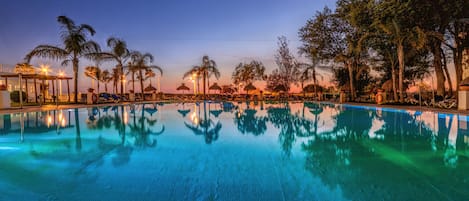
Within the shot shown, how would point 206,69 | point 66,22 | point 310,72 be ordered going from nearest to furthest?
point 66,22 < point 310,72 < point 206,69

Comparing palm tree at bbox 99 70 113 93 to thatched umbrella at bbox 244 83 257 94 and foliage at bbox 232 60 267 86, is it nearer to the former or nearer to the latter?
foliage at bbox 232 60 267 86

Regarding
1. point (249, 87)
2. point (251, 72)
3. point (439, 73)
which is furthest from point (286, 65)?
point (439, 73)

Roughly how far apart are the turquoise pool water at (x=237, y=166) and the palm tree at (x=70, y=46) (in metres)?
11.5

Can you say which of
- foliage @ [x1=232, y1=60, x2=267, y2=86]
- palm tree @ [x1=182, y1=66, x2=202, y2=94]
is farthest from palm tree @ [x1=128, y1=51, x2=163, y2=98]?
foliage @ [x1=232, y1=60, x2=267, y2=86]

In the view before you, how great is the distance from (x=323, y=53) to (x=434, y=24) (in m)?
7.95

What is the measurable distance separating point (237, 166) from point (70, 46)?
16.9m

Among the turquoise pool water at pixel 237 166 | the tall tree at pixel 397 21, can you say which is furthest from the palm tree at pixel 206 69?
the turquoise pool water at pixel 237 166

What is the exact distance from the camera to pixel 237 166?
13.0 feet

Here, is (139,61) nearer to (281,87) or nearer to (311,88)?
(281,87)

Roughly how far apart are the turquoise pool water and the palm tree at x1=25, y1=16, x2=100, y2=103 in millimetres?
11453

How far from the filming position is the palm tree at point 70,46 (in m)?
16.0

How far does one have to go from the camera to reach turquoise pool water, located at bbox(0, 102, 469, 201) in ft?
9.46

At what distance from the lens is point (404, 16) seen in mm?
13578

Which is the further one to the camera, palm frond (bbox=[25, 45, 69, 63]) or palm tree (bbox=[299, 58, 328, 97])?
palm tree (bbox=[299, 58, 328, 97])
